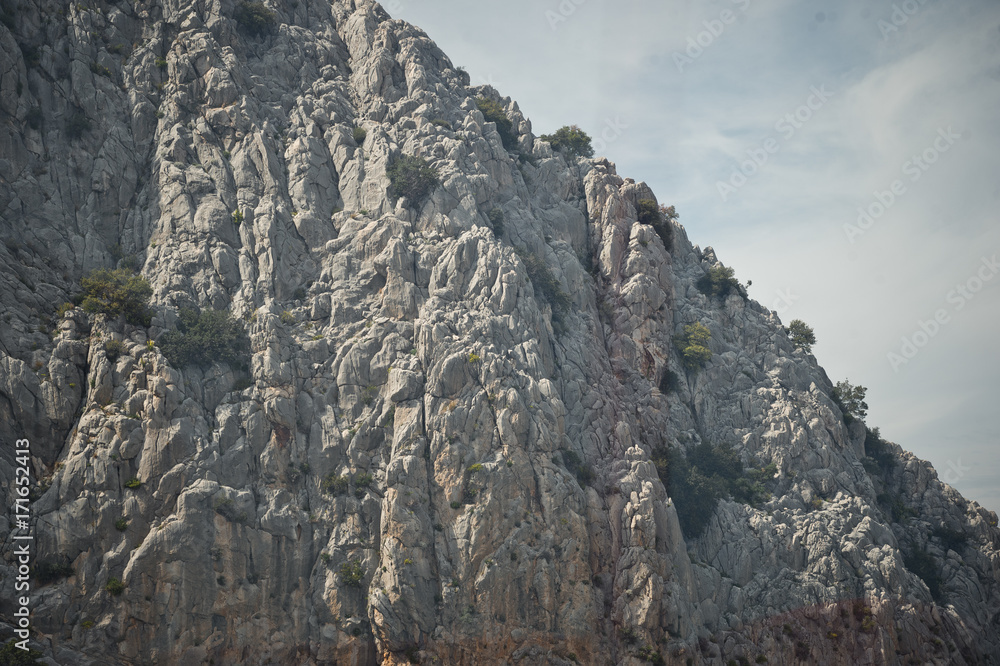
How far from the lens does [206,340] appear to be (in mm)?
55344

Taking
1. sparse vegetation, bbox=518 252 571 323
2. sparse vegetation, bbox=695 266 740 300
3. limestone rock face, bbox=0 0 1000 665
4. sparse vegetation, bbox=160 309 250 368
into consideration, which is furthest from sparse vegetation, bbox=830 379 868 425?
sparse vegetation, bbox=160 309 250 368

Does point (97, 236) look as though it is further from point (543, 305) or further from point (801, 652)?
point (801, 652)

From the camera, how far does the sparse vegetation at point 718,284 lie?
274 feet

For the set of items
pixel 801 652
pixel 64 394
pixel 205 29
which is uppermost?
pixel 205 29

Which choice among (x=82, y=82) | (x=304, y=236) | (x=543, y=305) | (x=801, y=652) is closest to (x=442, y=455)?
(x=543, y=305)

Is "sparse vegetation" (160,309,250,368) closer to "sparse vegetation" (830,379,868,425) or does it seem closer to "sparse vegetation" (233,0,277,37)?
"sparse vegetation" (233,0,277,37)

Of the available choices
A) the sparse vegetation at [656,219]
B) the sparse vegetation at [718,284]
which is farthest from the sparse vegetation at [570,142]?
the sparse vegetation at [718,284]

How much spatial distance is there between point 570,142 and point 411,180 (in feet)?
98.5

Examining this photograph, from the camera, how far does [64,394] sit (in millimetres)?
49469

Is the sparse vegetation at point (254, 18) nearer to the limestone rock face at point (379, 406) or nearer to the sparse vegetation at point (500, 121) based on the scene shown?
the limestone rock face at point (379, 406)

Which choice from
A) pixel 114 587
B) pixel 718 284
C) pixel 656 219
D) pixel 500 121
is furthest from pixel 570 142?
pixel 114 587

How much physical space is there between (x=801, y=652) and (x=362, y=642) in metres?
39.3

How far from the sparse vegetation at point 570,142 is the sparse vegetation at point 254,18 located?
36735mm

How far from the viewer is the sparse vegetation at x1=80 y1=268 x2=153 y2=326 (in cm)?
5322
